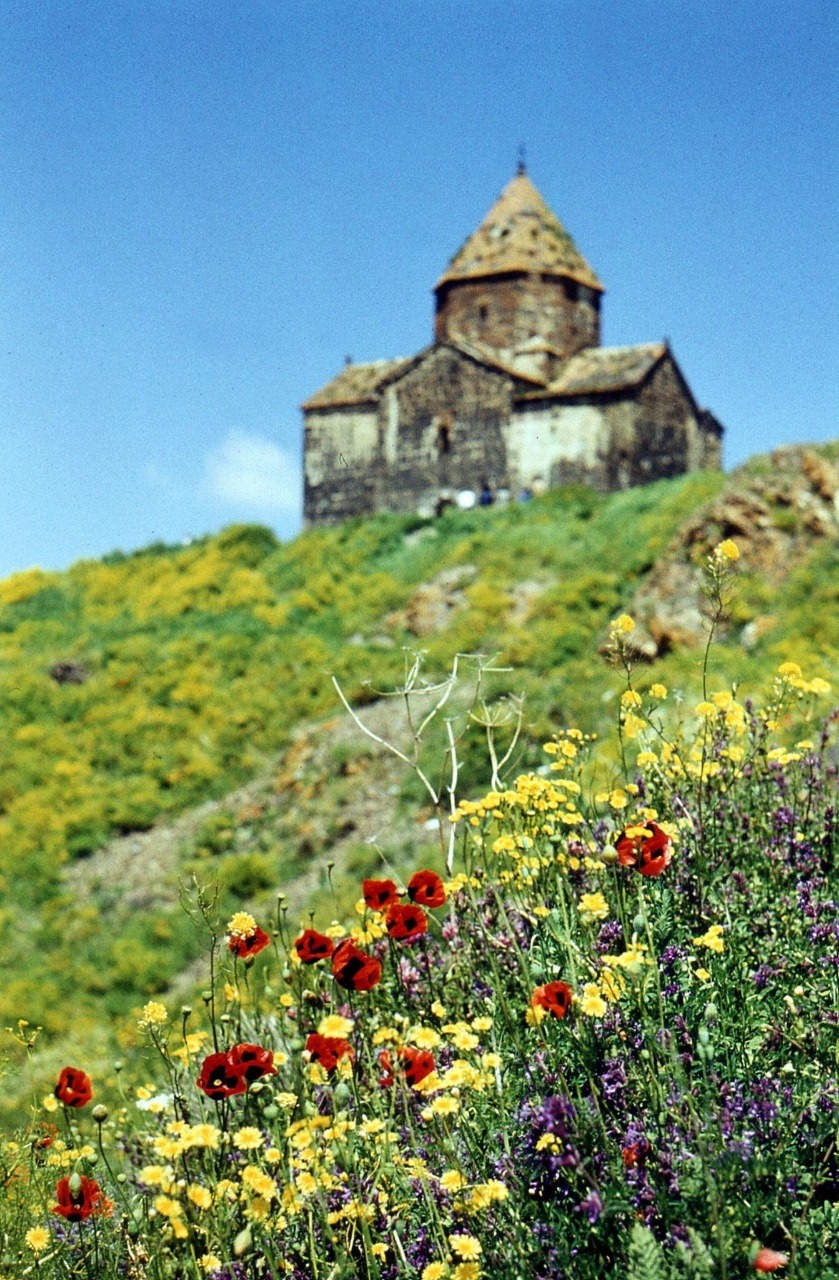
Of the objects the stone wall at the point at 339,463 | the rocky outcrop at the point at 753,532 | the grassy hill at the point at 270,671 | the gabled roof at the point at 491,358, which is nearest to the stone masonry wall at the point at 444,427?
the gabled roof at the point at 491,358

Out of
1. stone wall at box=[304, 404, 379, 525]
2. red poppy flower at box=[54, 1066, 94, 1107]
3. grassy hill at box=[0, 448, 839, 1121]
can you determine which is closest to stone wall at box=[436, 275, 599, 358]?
stone wall at box=[304, 404, 379, 525]

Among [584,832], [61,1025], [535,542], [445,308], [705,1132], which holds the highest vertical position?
[445,308]

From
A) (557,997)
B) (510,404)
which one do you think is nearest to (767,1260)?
(557,997)

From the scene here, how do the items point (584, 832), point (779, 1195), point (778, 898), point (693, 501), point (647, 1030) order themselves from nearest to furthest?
point (779, 1195)
point (647, 1030)
point (778, 898)
point (584, 832)
point (693, 501)

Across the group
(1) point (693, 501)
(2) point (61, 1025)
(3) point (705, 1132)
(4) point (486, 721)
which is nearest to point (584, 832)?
(4) point (486, 721)

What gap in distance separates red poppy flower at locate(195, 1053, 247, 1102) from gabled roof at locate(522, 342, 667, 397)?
27.4 meters

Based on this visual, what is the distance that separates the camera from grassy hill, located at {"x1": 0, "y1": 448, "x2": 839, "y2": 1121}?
44.9 feet

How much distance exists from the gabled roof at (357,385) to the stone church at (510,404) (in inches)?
3.1

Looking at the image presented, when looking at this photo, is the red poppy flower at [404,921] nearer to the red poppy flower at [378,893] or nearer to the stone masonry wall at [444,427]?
the red poppy flower at [378,893]

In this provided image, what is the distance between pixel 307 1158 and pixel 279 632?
20.9 meters

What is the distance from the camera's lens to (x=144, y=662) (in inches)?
893

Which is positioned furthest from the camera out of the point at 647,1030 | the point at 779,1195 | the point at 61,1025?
the point at 61,1025

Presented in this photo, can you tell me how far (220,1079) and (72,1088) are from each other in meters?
0.47

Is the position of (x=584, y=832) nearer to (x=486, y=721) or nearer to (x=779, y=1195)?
(x=486, y=721)
